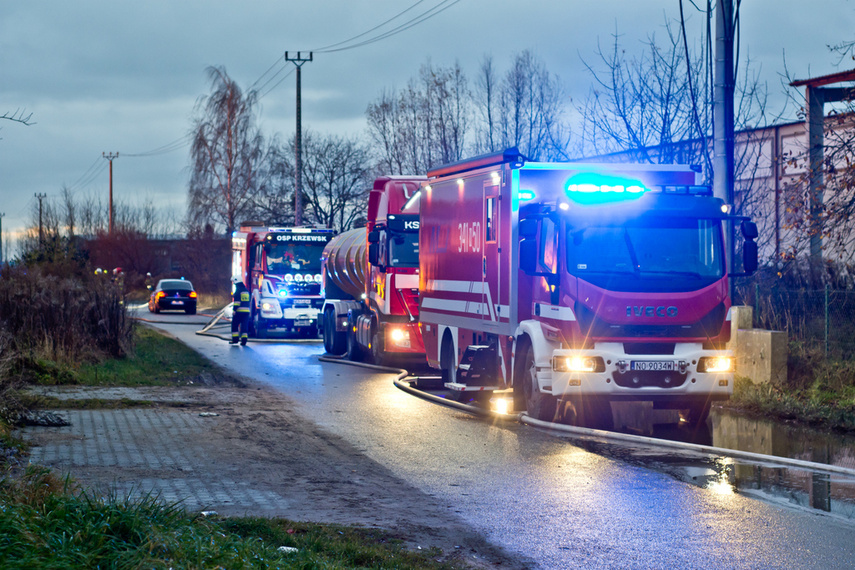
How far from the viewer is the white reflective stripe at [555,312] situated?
456 inches

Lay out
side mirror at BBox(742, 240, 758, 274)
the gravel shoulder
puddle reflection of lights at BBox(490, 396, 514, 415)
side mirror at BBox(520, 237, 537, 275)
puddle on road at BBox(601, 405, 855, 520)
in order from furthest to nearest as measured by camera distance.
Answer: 1. puddle reflection of lights at BBox(490, 396, 514, 415)
2. side mirror at BBox(520, 237, 537, 275)
3. side mirror at BBox(742, 240, 758, 274)
4. puddle on road at BBox(601, 405, 855, 520)
5. the gravel shoulder

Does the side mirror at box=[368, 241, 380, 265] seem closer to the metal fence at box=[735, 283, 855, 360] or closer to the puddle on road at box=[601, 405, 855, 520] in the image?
the puddle on road at box=[601, 405, 855, 520]

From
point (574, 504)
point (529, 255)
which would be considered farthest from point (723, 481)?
point (529, 255)

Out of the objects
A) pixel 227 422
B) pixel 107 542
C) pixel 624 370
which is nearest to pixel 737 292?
pixel 624 370

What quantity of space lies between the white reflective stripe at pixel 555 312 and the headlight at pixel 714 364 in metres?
1.68

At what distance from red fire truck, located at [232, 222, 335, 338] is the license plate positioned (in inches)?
707

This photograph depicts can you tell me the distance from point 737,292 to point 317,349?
1201 centimetres

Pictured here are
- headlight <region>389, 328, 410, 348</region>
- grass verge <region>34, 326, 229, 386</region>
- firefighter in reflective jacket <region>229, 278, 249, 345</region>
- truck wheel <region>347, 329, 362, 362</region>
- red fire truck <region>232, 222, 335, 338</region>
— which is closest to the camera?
grass verge <region>34, 326, 229, 386</region>

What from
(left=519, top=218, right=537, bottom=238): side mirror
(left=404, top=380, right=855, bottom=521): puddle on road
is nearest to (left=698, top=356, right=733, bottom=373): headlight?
(left=404, top=380, right=855, bottom=521): puddle on road

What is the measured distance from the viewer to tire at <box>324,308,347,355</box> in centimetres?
2333

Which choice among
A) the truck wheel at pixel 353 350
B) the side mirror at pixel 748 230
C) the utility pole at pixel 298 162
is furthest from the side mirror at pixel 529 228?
the utility pole at pixel 298 162

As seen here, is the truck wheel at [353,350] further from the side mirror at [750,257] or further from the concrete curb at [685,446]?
the side mirror at [750,257]

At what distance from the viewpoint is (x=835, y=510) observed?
7.64 meters

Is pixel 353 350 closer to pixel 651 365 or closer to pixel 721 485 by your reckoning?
pixel 651 365
